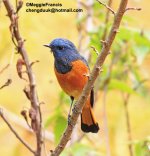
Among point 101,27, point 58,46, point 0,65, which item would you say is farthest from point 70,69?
point 0,65

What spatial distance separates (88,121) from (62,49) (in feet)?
1.64

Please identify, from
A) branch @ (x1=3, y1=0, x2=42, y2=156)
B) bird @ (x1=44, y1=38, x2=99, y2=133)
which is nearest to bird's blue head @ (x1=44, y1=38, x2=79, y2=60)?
bird @ (x1=44, y1=38, x2=99, y2=133)

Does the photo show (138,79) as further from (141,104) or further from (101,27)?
(101,27)

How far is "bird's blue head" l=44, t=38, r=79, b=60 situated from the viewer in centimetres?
304

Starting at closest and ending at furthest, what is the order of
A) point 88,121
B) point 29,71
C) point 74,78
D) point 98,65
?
point 98,65, point 29,71, point 74,78, point 88,121

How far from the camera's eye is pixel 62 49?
3100mm

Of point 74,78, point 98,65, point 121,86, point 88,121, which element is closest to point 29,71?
point 98,65

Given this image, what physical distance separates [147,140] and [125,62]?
4.64 feet

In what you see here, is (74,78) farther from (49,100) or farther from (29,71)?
(49,100)

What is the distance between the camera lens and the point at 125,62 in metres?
3.85

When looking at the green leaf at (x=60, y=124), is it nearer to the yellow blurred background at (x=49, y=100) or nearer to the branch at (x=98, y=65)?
the yellow blurred background at (x=49, y=100)

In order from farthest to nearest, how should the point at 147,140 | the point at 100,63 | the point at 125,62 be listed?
the point at 125,62 → the point at 147,140 → the point at 100,63

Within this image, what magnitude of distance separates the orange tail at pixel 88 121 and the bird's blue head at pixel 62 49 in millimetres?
333

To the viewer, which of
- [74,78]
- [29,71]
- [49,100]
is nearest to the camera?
[29,71]
